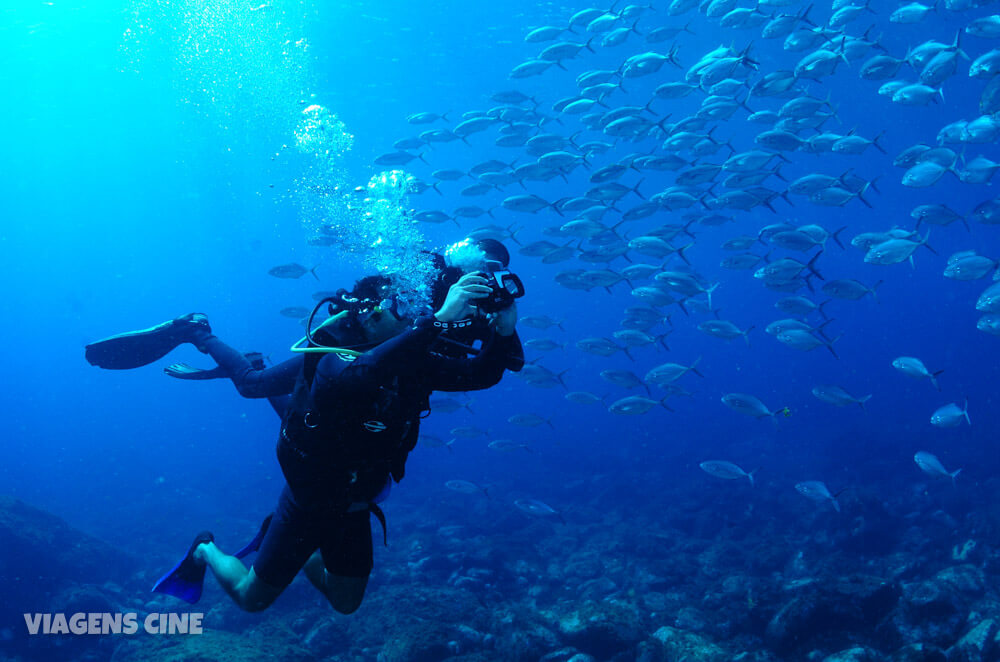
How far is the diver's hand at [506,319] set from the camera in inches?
119

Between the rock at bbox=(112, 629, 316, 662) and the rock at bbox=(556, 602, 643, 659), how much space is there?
299 centimetres

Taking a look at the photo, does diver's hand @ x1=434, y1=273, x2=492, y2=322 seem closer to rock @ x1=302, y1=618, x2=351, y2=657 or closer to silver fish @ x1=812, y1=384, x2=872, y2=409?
rock @ x1=302, y1=618, x2=351, y2=657

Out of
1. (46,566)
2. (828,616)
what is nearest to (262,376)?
(828,616)

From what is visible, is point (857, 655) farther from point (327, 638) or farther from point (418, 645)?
point (327, 638)

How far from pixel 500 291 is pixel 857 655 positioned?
505cm

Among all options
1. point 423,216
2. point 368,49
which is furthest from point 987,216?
point 368,49

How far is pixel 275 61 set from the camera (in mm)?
30422

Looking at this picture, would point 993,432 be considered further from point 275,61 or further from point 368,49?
point 275,61

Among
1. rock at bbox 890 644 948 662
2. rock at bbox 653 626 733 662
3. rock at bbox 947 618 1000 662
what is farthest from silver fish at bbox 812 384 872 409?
rock at bbox 653 626 733 662

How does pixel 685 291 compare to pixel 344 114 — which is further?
pixel 344 114

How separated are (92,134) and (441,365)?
57.4m

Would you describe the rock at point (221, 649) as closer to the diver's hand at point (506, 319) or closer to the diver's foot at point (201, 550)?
the diver's foot at point (201, 550)

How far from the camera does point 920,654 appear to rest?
4.86 metres

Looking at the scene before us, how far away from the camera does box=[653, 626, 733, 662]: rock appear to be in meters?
5.46
